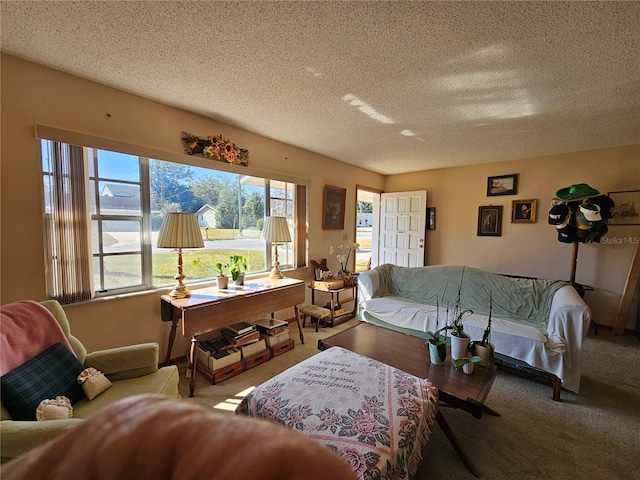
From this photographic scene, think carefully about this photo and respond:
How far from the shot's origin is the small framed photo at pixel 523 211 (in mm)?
3646

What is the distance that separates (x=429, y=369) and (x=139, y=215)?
8.27ft

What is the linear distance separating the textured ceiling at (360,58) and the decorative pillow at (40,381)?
5.49ft

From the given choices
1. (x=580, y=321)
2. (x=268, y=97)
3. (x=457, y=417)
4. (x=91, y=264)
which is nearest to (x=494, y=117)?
(x=580, y=321)

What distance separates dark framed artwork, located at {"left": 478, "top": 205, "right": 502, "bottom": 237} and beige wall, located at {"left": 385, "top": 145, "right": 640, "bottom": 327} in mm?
64

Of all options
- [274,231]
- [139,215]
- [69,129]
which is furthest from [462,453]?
[69,129]

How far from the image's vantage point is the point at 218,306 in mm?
2154

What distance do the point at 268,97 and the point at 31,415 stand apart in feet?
7.41

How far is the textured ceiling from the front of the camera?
125cm

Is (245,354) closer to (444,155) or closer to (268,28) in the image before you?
(268,28)

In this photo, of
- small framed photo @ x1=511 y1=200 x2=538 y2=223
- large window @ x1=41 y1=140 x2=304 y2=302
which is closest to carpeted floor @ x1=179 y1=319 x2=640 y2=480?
large window @ x1=41 y1=140 x2=304 y2=302

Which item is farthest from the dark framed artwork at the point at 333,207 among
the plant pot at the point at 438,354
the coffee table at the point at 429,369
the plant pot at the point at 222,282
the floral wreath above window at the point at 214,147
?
the plant pot at the point at 438,354

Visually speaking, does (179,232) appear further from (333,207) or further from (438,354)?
(333,207)

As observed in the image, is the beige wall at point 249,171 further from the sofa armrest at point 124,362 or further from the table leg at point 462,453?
the table leg at point 462,453

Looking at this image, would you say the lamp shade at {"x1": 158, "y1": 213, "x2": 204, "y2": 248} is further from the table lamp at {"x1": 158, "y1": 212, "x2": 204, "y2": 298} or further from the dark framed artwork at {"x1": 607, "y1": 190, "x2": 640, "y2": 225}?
the dark framed artwork at {"x1": 607, "y1": 190, "x2": 640, "y2": 225}
